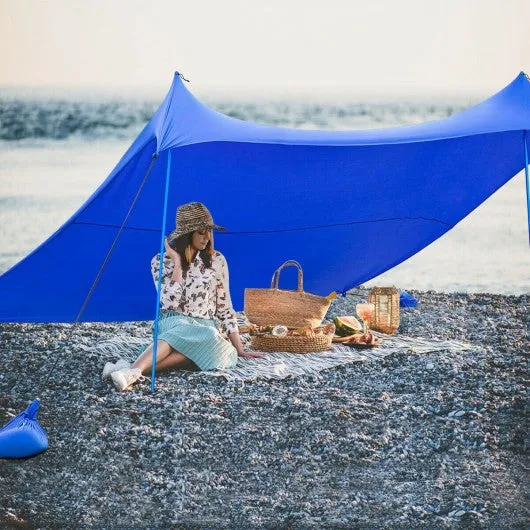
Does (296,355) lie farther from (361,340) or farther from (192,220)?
(192,220)

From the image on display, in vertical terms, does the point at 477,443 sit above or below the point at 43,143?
below

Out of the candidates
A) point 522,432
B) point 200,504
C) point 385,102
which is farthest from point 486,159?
point 385,102

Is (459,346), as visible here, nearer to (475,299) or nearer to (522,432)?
A: (522,432)

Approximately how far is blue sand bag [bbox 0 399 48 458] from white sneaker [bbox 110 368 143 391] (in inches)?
23.4

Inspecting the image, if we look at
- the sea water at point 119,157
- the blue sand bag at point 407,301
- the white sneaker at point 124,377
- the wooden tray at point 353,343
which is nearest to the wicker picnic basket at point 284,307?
the wooden tray at point 353,343

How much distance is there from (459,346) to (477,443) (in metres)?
1.51

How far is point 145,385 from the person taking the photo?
465cm

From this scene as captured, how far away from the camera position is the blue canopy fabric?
193 inches

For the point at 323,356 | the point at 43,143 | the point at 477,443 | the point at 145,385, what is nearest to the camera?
the point at 477,443

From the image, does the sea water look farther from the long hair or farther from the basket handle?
the long hair

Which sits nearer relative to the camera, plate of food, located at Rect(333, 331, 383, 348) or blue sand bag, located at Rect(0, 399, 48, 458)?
blue sand bag, located at Rect(0, 399, 48, 458)

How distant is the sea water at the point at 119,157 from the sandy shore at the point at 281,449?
351 cm

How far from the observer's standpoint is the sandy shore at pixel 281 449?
3443 millimetres

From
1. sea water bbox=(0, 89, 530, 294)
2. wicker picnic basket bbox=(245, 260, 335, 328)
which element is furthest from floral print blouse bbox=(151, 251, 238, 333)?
sea water bbox=(0, 89, 530, 294)
